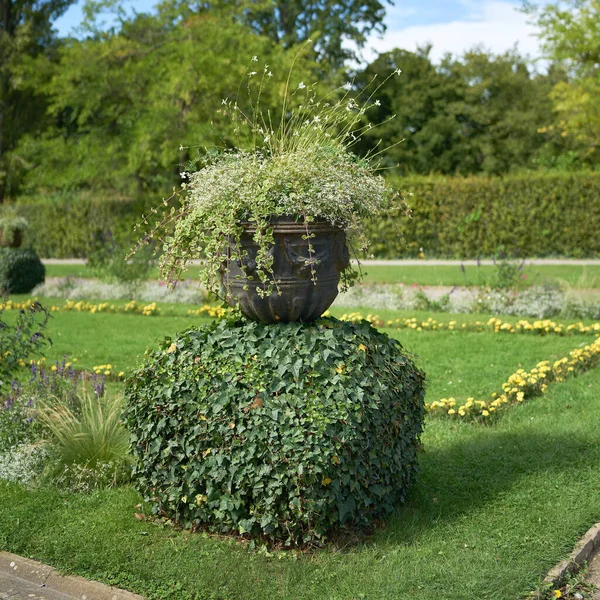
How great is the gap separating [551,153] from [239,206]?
2893 cm

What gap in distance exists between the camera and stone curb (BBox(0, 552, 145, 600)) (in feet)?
11.5

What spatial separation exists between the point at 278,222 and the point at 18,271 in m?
12.4

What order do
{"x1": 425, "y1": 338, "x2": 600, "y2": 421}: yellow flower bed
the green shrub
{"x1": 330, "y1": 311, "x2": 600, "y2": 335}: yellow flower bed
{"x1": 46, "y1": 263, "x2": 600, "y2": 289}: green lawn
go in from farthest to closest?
{"x1": 46, "y1": 263, "x2": 600, "y2": 289}: green lawn
{"x1": 330, "y1": 311, "x2": 600, "y2": 335}: yellow flower bed
{"x1": 425, "y1": 338, "x2": 600, "y2": 421}: yellow flower bed
the green shrub

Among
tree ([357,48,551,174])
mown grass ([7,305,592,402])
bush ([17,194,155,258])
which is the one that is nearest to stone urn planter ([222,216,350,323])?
mown grass ([7,305,592,402])

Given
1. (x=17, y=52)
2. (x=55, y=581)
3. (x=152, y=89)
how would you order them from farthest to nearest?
(x=17, y=52) → (x=152, y=89) → (x=55, y=581)

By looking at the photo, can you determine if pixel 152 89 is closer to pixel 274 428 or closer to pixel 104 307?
pixel 104 307

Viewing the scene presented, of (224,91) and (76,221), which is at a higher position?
(224,91)

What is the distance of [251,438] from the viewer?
3.69m

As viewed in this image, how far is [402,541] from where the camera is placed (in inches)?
154

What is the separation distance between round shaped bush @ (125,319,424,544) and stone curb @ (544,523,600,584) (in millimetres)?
888

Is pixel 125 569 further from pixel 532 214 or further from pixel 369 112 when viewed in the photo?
pixel 369 112

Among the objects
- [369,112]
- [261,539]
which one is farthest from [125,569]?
[369,112]

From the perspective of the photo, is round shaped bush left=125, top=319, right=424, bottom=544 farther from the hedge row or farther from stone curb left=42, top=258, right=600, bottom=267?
the hedge row

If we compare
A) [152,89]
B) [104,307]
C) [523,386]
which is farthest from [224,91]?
[523,386]
